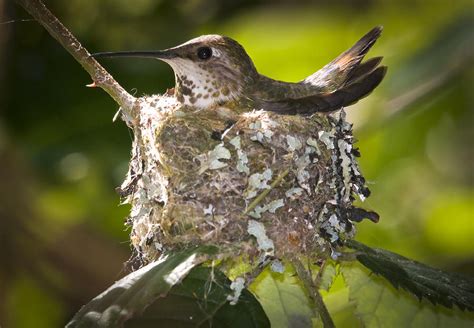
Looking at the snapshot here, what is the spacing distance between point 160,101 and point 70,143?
1.98 m

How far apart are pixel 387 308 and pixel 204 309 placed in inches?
39.8

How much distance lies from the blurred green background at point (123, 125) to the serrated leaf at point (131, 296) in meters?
2.03

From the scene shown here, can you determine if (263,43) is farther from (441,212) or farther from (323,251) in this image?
(323,251)

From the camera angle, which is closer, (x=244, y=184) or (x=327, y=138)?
(x=244, y=184)

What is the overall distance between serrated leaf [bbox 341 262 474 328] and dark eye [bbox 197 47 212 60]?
1.41 metres

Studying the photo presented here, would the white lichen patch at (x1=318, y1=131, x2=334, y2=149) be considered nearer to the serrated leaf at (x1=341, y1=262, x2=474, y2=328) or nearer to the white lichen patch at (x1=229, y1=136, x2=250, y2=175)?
the white lichen patch at (x1=229, y1=136, x2=250, y2=175)

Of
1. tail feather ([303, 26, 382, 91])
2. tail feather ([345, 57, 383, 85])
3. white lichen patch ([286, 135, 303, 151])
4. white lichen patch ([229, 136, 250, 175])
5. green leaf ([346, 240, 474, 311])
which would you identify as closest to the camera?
green leaf ([346, 240, 474, 311])

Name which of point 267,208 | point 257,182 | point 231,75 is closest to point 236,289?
point 267,208

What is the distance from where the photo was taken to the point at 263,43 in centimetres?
673

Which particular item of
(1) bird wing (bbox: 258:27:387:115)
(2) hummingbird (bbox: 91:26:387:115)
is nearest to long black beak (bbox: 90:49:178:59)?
(2) hummingbird (bbox: 91:26:387:115)

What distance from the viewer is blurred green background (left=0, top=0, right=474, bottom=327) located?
18.0ft

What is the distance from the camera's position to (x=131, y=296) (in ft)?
9.47

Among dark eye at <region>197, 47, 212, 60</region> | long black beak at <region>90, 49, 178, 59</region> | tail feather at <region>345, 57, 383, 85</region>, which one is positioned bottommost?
tail feather at <region>345, 57, 383, 85</region>

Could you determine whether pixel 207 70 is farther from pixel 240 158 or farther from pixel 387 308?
pixel 387 308
